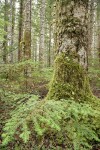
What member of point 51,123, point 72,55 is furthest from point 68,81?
point 51,123

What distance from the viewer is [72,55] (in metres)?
4.60

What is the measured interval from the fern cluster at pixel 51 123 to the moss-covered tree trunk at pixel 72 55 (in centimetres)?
64

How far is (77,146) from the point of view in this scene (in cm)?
317

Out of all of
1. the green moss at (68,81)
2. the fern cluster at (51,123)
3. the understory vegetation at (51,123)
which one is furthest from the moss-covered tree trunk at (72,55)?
the fern cluster at (51,123)

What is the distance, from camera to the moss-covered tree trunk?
4.53 meters

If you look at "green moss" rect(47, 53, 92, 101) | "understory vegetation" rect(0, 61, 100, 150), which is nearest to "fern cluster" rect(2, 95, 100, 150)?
"understory vegetation" rect(0, 61, 100, 150)

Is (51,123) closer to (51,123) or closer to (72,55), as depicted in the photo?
(51,123)

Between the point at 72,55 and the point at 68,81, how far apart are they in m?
0.51

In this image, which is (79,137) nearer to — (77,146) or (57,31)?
(77,146)

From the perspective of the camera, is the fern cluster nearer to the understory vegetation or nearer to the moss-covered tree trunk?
the understory vegetation

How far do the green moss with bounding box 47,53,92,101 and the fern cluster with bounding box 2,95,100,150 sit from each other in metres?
0.56

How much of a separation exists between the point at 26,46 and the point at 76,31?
21.6 ft

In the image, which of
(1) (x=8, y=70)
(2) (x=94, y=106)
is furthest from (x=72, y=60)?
(1) (x=8, y=70)

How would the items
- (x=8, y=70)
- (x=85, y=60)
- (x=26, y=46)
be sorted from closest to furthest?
1. (x=85, y=60)
2. (x=8, y=70)
3. (x=26, y=46)
